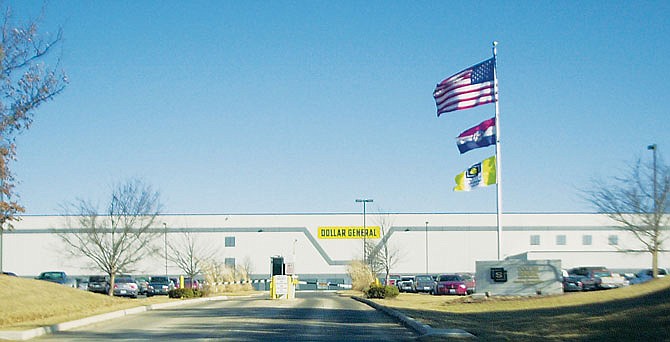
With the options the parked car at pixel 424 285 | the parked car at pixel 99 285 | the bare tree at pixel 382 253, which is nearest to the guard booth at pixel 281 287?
the parked car at pixel 99 285

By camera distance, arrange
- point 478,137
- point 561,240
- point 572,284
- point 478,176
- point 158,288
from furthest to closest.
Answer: point 561,240 < point 158,288 < point 572,284 < point 478,176 < point 478,137

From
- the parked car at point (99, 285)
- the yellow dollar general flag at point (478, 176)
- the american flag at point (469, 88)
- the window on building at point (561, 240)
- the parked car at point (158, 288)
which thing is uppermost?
the american flag at point (469, 88)

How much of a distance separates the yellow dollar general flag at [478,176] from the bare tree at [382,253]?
25338mm

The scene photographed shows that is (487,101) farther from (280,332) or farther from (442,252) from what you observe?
(442,252)

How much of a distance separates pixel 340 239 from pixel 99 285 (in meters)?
35.2

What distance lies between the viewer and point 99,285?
52.1m

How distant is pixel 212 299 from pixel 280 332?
24.7 metres

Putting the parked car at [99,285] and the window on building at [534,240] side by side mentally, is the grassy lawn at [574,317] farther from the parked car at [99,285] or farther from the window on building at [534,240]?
the window on building at [534,240]

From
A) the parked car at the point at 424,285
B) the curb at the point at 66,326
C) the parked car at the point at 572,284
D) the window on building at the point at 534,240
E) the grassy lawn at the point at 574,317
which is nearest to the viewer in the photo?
the grassy lawn at the point at 574,317

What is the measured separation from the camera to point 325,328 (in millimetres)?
22203

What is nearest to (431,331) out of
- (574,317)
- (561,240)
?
(574,317)

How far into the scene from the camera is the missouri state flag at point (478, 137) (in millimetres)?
34094

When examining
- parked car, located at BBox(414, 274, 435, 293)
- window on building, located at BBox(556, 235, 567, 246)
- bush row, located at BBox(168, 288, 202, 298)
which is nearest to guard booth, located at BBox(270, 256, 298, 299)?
bush row, located at BBox(168, 288, 202, 298)

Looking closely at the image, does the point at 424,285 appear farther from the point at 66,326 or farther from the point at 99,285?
the point at 66,326
